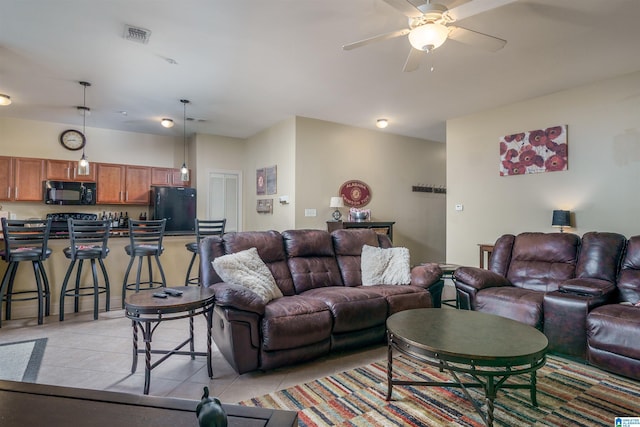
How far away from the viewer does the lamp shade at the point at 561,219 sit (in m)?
4.14

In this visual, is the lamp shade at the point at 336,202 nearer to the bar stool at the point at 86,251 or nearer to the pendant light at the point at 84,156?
the bar stool at the point at 86,251

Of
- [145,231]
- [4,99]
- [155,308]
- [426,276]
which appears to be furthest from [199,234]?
[4,99]

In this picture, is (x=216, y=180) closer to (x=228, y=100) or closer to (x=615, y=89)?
(x=228, y=100)

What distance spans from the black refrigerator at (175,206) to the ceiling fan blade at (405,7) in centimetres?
540

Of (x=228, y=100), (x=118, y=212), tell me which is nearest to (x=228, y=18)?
(x=228, y=100)

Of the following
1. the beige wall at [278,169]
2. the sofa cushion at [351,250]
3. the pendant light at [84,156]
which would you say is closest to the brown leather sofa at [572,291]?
the sofa cushion at [351,250]

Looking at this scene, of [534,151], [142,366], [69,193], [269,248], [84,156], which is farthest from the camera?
[69,193]

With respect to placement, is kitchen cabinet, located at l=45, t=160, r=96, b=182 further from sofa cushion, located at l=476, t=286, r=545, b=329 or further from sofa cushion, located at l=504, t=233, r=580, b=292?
sofa cushion, located at l=504, t=233, r=580, b=292

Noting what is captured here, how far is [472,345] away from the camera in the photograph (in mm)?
1807

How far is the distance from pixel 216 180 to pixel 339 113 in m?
3.07

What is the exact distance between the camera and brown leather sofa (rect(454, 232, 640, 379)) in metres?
2.45

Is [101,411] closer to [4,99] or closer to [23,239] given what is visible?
[23,239]

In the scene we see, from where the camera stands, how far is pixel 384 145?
6676 mm

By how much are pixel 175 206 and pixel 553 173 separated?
6.16 m
